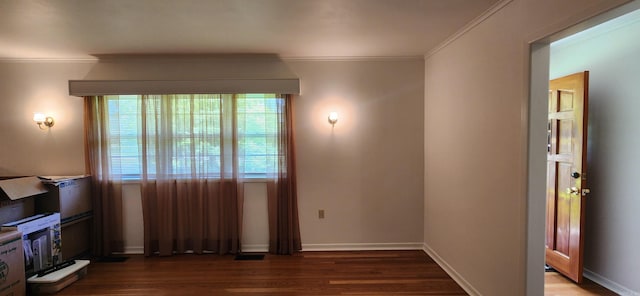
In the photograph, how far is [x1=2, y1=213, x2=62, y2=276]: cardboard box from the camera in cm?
275

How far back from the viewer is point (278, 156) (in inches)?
142

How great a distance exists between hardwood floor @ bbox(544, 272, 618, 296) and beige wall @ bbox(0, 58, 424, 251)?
1351 mm

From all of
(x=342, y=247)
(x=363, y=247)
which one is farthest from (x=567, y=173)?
(x=342, y=247)

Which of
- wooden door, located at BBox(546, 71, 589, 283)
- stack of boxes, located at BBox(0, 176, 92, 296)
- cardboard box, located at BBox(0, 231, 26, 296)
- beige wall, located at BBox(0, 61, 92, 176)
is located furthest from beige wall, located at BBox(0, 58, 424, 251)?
wooden door, located at BBox(546, 71, 589, 283)

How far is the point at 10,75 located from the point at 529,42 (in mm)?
5339

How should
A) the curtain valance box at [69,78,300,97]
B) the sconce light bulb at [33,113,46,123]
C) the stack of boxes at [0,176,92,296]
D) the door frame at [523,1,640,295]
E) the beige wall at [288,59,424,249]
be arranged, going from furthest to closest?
the beige wall at [288,59,424,249] → the sconce light bulb at [33,113,46,123] → the curtain valance box at [69,78,300,97] → the stack of boxes at [0,176,92,296] → the door frame at [523,1,640,295]

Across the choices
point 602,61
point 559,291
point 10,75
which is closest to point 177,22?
point 10,75

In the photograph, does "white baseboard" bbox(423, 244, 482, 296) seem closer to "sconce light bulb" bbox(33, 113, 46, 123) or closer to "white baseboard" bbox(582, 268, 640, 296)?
"white baseboard" bbox(582, 268, 640, 296)

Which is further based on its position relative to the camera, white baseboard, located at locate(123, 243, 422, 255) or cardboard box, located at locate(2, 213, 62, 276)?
white baseboard, located at locate(123, 243, 422, 255)

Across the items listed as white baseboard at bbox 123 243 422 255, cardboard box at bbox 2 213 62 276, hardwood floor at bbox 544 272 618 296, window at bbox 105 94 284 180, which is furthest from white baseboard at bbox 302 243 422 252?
cardboard box at bbox 2 213 62 276

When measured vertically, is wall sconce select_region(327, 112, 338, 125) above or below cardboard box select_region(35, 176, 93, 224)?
above

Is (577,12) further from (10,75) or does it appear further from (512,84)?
(10,75)

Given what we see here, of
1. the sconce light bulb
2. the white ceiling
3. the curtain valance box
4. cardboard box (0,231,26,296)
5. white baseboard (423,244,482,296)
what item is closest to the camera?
the white ceiling

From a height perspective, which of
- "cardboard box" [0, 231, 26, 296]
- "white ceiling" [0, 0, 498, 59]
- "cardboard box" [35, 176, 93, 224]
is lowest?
"cardboard box" [0, 231, 26, 296]
